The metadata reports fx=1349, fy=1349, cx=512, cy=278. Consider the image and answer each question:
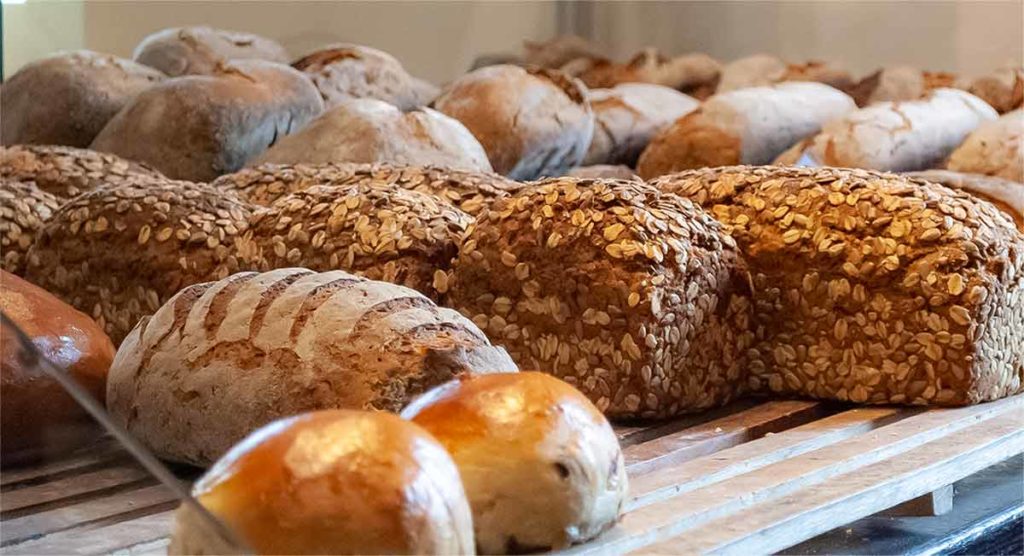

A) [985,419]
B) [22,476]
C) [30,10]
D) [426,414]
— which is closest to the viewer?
[22,476]

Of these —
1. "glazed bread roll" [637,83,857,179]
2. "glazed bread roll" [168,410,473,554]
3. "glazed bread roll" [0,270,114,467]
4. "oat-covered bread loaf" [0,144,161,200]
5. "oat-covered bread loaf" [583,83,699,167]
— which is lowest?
"oat-covered bread loaf" [583,83,699,167]

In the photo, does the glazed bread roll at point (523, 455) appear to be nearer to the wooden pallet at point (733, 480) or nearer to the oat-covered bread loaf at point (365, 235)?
the wooden pallet at point (733, 480)

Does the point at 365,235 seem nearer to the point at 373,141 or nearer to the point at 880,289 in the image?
the point at 880,289

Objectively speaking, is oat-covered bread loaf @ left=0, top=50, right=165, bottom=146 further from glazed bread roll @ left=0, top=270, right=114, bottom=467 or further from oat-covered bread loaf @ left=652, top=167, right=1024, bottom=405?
glazed bread roll @ left=0, top=270, right=114, bottom=467

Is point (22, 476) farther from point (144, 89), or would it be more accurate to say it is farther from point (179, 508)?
point (144, 89)

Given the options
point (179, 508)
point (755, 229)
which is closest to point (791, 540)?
point (179, 508)

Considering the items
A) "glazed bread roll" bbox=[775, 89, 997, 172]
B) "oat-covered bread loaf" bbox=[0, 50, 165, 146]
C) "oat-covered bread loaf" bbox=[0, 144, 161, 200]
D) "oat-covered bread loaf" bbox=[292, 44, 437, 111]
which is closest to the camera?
"oat-covered bread loaf" bbox=[0, 144, 161, 200]

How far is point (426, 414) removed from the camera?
104 cm

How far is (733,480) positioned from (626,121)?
9.08 ft

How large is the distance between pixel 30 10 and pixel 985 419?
3196 mm

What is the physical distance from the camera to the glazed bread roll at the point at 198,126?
2971 millimetres

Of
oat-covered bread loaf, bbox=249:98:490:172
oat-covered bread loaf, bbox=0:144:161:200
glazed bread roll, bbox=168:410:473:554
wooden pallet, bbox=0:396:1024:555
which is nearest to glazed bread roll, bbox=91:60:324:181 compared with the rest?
oat-covered bread loaf, bbox=249:98:490:172

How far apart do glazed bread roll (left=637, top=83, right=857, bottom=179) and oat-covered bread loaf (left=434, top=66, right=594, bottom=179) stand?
23 centimetres

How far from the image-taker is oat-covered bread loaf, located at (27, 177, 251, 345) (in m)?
1.86
